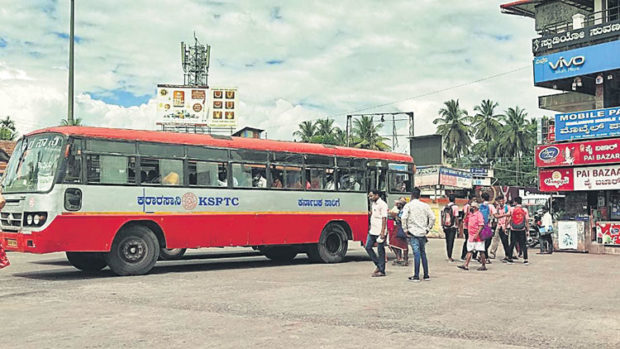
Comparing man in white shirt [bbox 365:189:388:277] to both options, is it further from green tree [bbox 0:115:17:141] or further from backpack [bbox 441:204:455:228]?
green tree [bbox 0:115:17:141]

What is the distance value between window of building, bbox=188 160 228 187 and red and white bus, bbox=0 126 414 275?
2 centimetres

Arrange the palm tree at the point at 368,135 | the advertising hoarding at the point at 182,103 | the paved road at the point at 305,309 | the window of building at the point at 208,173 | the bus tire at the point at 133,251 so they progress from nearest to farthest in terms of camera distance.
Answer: the paved road at the point at 305,309 < the bus tire at the point at 133,251 < the window of building at the point at 208,173 < the advertising hoarding at the point at 182,103 < the palm tree at the point at 368,135

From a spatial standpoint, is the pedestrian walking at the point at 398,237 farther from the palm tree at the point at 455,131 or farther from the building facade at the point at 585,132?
the palm tree at the point at 455,131

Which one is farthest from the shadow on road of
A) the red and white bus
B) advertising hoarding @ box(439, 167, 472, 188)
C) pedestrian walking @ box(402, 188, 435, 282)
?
advertising hoarding @ box(439, 167, 472, 188)

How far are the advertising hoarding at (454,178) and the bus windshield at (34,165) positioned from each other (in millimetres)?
31475

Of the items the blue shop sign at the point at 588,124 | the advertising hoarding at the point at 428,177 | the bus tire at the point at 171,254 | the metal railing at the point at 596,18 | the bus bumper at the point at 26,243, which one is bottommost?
the bus tire at the point at 171,254

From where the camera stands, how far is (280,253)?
57.8 ft

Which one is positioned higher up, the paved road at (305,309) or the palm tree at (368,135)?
the palm tree at (368,135)

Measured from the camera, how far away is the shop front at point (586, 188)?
76.4ft

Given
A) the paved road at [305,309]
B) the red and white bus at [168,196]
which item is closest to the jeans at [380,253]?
the paved road at [305,309]

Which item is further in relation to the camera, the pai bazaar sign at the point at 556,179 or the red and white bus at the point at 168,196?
the pai bazaar sign at the point at 556,179

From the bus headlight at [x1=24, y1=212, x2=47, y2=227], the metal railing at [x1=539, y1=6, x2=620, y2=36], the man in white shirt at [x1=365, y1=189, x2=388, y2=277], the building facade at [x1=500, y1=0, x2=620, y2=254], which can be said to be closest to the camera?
the bus headlight at [x1=24, y1=212, x2=47, y2=227]

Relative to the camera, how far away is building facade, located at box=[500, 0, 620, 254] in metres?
23.5

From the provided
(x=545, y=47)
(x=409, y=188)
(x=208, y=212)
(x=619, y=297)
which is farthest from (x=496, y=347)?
(x=545, y=47)
